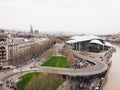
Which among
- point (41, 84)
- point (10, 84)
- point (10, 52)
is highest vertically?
point (10, 52)

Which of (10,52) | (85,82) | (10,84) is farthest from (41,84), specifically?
(10,52)

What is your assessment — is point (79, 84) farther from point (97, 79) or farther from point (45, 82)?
point (45, 82)

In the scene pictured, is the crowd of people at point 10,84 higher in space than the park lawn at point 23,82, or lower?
lower

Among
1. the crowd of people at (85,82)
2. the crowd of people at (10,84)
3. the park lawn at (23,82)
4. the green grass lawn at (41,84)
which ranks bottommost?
the crowd of people at (85,82)

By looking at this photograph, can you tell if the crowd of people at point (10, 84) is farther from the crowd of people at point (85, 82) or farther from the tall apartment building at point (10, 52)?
the tall apartment building at point (10, 52)

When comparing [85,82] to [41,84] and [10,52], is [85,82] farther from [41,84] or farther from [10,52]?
[10,52]

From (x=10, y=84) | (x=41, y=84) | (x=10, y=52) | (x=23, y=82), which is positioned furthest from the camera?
(x=10, y=52)

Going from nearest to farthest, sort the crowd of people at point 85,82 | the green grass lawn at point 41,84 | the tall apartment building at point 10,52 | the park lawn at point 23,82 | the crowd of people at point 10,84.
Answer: the green grass lawn at point 41,84, the park lawn at point 23,82, the crowd of people at point 10,84, the crowd of people at point 85,82, the tall apartment building at point 10,52

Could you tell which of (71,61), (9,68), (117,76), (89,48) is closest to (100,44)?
(89,48)

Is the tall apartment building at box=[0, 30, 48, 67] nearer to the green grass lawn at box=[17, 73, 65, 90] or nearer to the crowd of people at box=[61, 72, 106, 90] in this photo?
the green grass lawn at box=[17, 73, 65, 90]

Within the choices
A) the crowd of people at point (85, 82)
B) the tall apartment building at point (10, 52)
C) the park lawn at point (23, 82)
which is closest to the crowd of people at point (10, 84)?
the park lawn at point (23, 82)

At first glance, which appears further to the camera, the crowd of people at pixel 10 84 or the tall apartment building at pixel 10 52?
the tall apartment building at pixel 10 52

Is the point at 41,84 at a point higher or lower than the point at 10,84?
higher
